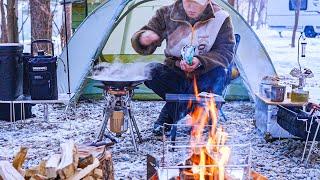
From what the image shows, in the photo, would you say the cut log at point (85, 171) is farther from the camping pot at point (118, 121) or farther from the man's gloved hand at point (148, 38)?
the man's gloved hand at point (148, 38)

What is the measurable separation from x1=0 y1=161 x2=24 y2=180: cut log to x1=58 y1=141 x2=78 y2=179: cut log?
280 millimetres

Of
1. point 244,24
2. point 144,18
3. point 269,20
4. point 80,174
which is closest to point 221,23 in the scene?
point 244,24

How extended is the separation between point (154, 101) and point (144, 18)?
4.31 feet

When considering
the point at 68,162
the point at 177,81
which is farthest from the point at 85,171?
the point at 177,81

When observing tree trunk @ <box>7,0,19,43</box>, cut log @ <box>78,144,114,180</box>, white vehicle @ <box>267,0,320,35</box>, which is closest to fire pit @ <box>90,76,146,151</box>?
cut log @ <box>78,144,114,180</box>

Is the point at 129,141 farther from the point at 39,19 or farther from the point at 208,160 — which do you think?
the point at 39,19

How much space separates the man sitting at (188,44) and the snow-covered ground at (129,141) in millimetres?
607

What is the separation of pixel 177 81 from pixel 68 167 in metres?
2.78

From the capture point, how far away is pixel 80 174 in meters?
3.26

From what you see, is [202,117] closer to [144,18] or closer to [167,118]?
[167,118]

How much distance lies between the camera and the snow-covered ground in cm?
457

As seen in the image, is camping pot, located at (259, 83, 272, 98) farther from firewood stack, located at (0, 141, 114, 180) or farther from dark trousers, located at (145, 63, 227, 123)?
firewood stack, located at (0, 141, 114, 180)

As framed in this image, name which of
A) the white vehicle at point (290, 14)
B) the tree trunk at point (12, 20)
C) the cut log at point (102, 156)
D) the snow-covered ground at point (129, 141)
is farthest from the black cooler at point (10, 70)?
the white vehicle at point (290, 14)

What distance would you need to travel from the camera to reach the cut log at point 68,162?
10.3ft
